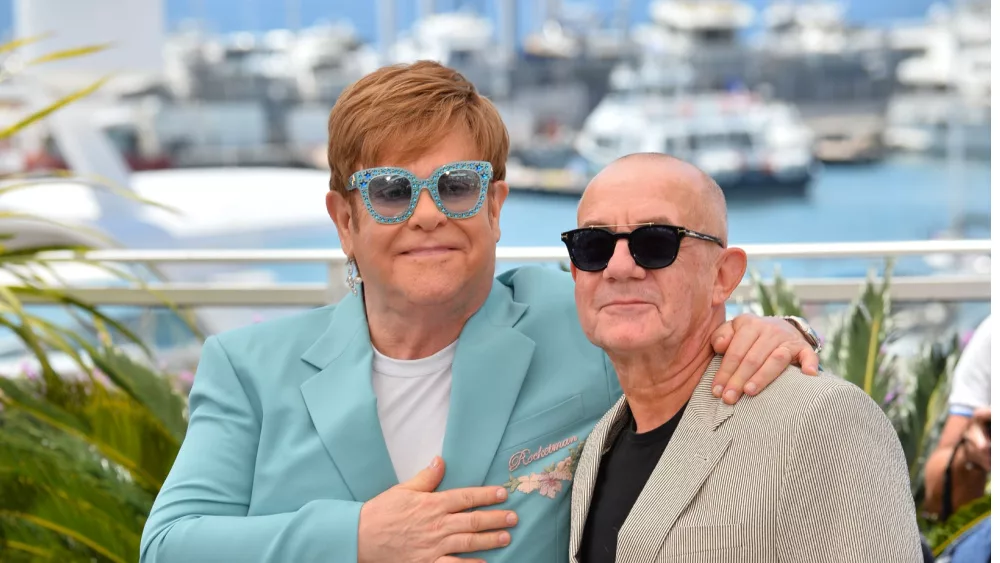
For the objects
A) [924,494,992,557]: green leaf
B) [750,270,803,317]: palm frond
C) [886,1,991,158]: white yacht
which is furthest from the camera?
[886,1,991,158]: white yacht

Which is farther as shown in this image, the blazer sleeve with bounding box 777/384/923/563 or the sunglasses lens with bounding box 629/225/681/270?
the sunglasses lens with bounding box 629/225/681/270

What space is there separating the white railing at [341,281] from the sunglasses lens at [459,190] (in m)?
1.62

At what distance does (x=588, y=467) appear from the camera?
1.88m

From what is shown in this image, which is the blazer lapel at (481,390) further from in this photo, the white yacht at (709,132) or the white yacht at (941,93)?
the white yacht at (941,93)

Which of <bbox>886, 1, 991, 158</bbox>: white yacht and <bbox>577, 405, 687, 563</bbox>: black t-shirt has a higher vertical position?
<bbox>577, 405, 687, 563</bbox>: black t-shirt

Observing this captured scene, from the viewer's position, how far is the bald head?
1812 mm

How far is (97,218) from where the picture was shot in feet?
36.4

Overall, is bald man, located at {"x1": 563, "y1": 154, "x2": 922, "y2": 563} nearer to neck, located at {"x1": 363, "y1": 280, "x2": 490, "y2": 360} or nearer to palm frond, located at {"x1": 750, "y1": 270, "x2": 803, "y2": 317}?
neck, located at {"x1": 363, "y1": 280, "x2": 490, "y2": 360}

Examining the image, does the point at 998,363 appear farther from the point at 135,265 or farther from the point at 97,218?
the point at 97,218

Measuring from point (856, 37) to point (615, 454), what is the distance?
2336 inches

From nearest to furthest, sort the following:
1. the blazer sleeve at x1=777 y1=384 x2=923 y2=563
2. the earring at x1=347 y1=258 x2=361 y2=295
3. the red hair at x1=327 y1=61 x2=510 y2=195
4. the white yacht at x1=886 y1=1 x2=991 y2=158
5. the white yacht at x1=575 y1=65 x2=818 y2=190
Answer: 1. the blazer sleeve at x1=777 y1=384 x2=923 y2=563
2. the red hair at x1=327 y1=61 x2=510 y2=195
3. the earring at x1=347 y1=258 x2=361 y2=295
4. the white yacht at x1=575 y1=65 x2=818 y2=190
5. the white yacht at x1=886 y1=1 x2=991 y2=158

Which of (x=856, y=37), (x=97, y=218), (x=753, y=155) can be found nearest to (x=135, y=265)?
(x=97, y=218)

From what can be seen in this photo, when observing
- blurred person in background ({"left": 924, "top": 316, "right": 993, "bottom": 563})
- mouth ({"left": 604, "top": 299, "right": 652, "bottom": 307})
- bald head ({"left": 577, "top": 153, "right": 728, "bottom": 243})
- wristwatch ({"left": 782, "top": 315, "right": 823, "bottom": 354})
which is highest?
bald head ({"left": 577, "top": 153, "right": 728, "bottom": 243})

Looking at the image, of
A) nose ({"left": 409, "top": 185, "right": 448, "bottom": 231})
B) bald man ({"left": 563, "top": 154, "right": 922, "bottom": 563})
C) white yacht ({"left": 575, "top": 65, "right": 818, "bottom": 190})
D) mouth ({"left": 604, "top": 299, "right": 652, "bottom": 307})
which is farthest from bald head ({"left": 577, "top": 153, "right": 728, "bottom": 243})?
white yacht ({"left": 575, "top": 65, "right": 818, "bottom": 190})
